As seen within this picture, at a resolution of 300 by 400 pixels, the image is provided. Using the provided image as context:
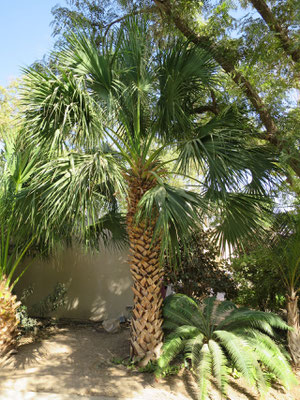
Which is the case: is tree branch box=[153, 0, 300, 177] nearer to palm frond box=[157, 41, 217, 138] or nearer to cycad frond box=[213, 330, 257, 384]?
palm frond box=[157, 41, 217, 138]

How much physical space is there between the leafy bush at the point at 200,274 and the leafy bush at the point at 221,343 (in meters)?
1.65

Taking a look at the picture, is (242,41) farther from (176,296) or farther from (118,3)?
(176,296)

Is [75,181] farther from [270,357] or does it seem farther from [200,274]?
[200,274]

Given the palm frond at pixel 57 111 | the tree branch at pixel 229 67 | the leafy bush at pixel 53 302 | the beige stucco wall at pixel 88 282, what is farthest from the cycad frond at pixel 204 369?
the leafy bush at pixel 53 302

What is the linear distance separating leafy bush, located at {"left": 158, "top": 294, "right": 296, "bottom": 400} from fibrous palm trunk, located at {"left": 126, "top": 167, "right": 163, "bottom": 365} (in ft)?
1.04

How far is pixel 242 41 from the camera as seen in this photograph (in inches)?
250

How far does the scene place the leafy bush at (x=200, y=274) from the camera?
25.5 feet

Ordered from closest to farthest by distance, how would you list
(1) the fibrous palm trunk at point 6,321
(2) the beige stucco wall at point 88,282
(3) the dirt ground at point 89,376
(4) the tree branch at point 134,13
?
(3) the dirt ground at point 89,376
(1) the fibrous palm trunk at point 6,321
(4) the tree branch at point 134,13
(2) the beige stucco wall at point 88,282

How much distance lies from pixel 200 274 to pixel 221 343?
2892 millimetres

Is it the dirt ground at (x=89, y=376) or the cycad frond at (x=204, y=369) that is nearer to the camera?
the cycad frond at (x=204, y=369)

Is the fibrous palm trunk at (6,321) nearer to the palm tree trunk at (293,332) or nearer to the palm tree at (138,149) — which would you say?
the palm tree at (138,149)

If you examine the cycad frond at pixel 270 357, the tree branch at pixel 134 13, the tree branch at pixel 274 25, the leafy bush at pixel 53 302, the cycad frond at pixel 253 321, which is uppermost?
the tree branch at pixel 134 13

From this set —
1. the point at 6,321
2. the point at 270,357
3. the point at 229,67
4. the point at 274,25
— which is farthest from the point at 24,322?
the point at 274,25

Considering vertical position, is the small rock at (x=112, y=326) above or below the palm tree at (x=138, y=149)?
below
